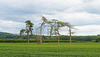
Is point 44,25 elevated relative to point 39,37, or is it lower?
elevated

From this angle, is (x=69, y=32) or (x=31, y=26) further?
(x=31, y=26)

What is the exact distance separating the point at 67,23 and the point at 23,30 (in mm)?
18711

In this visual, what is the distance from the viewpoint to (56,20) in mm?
68312

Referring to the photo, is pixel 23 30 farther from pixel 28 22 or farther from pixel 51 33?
pixel 51 33

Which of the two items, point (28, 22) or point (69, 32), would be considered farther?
point (28, 22)

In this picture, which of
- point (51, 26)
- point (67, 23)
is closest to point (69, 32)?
point (67, 23)

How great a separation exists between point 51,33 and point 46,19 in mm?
7468

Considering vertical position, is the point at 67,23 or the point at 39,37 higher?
the point at 67,23

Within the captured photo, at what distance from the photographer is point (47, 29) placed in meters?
68.1

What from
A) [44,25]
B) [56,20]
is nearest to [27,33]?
[44,25]

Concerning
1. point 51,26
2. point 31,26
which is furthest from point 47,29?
point 31,26

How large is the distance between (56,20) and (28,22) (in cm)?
1250

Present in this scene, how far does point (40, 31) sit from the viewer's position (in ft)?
222

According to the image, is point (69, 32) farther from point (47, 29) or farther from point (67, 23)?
point (47, 29)
